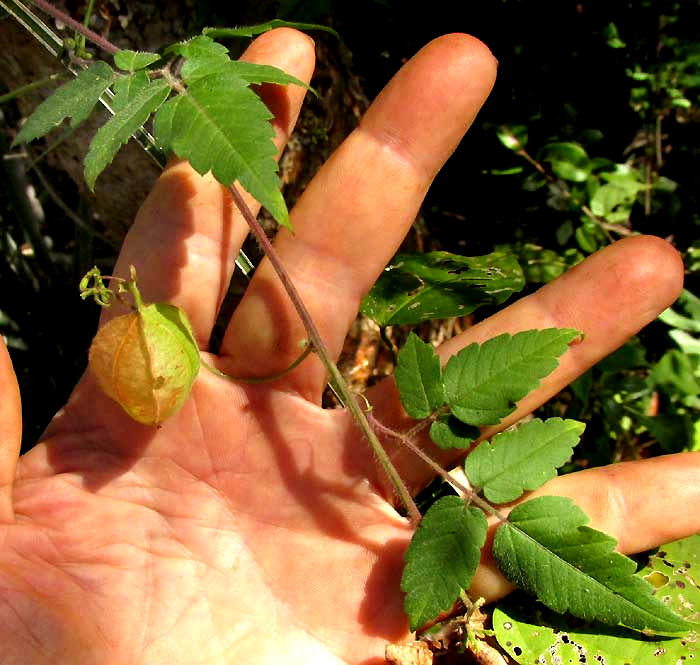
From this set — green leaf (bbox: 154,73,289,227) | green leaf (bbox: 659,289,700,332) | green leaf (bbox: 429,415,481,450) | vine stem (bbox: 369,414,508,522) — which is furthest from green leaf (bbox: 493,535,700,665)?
green leaf (bbox: 154,73,289,227)

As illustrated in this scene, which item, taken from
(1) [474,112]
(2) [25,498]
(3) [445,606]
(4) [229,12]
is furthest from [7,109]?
(3) [445,606]

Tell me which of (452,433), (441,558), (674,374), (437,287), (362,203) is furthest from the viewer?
(674,374)

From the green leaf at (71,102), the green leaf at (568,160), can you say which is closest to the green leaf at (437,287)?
the green leaf at (568,160)

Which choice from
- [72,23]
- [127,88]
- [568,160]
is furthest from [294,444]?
[568,160]

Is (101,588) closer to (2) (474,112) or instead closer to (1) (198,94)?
(1) (198,94)

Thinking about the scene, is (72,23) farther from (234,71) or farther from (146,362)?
(146,362)

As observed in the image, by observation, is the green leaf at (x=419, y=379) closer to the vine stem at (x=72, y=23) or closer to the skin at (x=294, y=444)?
the skin at (x=294, y=444)
